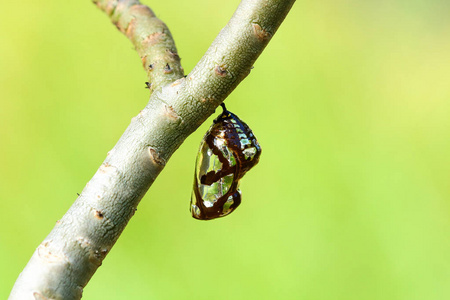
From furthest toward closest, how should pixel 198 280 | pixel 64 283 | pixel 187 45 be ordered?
pixel 187 45 < pixel 198 280 < pixel 64 283

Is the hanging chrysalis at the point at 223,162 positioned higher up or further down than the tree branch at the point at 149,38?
further down

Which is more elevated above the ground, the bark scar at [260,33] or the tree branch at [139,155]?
the bark scar at [260,33]

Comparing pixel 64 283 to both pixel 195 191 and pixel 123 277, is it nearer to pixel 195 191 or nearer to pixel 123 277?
pixel 195 191

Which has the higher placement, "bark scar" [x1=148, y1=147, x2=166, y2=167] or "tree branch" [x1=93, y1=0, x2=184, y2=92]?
"tree branch" [x1=93, y1=0, x2=184, y2=92]

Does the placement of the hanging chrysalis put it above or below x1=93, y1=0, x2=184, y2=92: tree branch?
below

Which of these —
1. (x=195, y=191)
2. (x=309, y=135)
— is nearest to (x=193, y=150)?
(x=309, y=135)
